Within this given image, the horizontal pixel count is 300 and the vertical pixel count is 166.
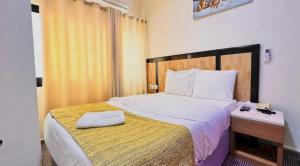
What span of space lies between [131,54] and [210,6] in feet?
5.62

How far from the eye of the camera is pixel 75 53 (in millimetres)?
2375

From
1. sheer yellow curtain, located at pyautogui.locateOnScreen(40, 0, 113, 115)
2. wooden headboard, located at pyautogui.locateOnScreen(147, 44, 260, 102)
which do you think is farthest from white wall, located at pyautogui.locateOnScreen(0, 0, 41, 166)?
wooden headboard, located at pyautogui.locateOnScreen(147, 44, 260, 102)

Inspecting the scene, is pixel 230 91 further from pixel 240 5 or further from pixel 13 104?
pixel 13 104

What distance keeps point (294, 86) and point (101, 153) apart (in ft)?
7.00

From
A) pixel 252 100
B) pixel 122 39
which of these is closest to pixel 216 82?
pixel 252 100

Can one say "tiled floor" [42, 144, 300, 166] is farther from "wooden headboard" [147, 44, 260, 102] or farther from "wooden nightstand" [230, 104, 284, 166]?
"wooden headboard" [147, 44, 260, 102]

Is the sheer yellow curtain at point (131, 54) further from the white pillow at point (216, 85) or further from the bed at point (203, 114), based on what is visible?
the white pillow at point (216, 85)

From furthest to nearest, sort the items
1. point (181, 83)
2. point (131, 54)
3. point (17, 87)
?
point (131, 54) < point (181, 83) < point (17, 87)

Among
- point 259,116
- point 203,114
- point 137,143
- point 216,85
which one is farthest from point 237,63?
point 137,143

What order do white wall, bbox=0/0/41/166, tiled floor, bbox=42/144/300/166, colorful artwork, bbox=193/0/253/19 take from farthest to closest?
colorful artwork, bbox=193/0/253/19 < tiled floor, bbox=42/144/300/166 < white wall, bbox=0/0/41/166

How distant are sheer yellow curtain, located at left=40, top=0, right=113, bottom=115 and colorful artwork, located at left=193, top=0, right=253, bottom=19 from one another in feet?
5.21

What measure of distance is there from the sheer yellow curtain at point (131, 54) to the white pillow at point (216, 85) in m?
1.46

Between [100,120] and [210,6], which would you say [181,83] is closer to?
[210,6]

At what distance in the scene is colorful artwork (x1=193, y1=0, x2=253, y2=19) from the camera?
2094 millimetres
